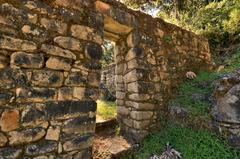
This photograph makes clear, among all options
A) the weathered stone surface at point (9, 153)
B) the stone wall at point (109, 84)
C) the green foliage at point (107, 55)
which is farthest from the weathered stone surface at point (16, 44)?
the green foliage at point (107, 55)

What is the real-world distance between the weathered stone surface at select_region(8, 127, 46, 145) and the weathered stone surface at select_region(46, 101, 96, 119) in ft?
0.60

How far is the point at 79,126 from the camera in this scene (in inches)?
90.8

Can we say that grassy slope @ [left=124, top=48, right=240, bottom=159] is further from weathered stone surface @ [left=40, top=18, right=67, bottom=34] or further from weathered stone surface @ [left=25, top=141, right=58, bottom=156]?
weathered stone surface @ [left=40, top=18, right=67, bottom=34]

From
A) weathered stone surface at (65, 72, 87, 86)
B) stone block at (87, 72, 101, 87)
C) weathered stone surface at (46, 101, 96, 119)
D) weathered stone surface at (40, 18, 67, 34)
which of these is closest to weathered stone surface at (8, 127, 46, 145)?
weathered stone surface at (46, 101, 96, 119)

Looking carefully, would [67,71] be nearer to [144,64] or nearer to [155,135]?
[144,64]

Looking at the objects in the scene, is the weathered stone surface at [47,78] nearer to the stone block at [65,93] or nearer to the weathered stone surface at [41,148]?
the stone block at [65,93]

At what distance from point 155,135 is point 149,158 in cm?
53

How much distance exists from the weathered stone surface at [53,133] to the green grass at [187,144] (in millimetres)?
1360

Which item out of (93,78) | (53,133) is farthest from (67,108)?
(93,78)

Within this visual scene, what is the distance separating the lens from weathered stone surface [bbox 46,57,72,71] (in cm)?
215

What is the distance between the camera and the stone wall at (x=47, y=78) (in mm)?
1888

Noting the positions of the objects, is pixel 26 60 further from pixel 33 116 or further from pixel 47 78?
pixel 33 116

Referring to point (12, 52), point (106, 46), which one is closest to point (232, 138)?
point (12, 52)

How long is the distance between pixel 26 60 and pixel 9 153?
91 centimetres
